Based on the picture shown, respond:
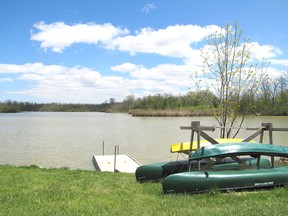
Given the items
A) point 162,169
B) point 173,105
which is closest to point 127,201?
point 162,169

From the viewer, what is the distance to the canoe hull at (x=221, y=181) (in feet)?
20.0

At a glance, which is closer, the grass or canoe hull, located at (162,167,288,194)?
the grass

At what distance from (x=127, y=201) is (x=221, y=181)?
1.74 meters

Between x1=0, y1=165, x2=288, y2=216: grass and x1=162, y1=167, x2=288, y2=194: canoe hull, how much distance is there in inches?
6.6

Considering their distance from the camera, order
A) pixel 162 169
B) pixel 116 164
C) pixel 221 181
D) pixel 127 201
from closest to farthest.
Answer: pixel 127 201 → pixel 221 181 → pixel 162 169 → pixel 116 164

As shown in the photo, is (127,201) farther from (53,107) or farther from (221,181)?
(53,107)

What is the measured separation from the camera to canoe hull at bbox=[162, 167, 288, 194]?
6.09m

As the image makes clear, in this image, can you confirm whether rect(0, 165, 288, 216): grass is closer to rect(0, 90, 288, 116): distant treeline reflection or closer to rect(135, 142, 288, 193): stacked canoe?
rect(135, 142, 288, 193): stacked canoe

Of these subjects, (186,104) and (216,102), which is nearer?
(216,102)

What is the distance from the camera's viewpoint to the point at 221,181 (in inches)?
240

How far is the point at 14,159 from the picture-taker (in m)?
17.9

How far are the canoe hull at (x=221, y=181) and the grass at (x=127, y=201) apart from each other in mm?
169

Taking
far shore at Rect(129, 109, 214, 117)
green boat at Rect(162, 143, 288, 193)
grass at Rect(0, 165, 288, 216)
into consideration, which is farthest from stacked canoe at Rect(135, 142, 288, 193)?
far shore at Rect(129, 109, 214, 117)

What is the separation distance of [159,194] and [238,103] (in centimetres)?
713
